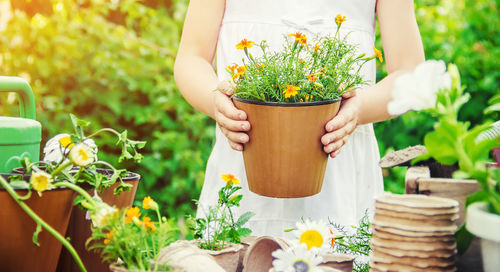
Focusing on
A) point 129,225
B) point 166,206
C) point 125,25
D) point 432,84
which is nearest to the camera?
point 432,84

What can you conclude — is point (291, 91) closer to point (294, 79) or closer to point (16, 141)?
point (294, 79)

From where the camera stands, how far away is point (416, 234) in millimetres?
704

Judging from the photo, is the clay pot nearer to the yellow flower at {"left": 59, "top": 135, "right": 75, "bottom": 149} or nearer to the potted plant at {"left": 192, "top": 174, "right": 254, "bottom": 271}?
the potted plant at {"left": 192, "top": 174, "right": 254, "bottom": 271}

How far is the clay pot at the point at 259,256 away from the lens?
Result: 0.86 m

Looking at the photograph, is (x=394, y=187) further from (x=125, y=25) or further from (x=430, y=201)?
(x=430, y=201)

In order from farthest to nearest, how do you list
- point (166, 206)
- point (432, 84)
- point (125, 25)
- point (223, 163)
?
1. point (125, 25)
2. point (166, 206)
3. point (223, 163)
4. point (432, 84)

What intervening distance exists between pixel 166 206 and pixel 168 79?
2.73ft

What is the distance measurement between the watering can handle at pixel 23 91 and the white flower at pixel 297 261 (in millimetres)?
623

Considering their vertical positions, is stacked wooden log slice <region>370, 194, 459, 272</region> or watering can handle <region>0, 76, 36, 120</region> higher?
watering can handle <region>0, 76, 36, 120</region>

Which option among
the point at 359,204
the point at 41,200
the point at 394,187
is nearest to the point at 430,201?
the point at 41,200

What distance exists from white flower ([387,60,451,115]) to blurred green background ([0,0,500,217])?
234cm

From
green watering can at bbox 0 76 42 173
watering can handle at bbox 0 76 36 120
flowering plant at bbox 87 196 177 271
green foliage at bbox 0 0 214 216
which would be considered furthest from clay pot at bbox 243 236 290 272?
green foliage at bbox 0 0 214 216

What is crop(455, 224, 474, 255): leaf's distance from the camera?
745mm

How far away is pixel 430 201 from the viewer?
28.9 inches
